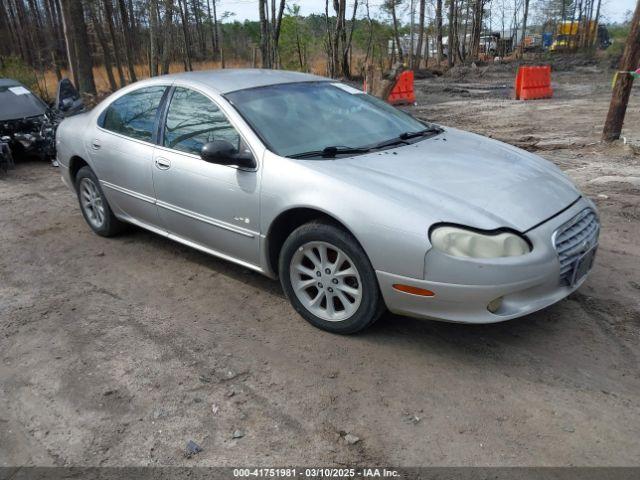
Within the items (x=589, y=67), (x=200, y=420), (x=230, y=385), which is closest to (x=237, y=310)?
(x=230, y=385)

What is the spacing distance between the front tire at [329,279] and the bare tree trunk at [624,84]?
701 centimetres

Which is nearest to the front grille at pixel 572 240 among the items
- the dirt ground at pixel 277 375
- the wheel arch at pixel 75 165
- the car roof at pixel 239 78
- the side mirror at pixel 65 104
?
the dirt ground at pixel 277 375

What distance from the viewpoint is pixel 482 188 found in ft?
10.6

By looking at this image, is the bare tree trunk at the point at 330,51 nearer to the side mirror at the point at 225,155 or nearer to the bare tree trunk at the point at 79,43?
the bare tree trunk at the point at 79,43

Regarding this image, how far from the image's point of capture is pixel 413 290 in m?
3.00

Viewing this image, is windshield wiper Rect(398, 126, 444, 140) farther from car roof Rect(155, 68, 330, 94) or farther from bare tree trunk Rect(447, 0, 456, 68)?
bare tree trunk Rect(447, 0, 456, 68)

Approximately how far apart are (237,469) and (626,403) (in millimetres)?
1959

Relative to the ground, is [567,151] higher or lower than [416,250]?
lower

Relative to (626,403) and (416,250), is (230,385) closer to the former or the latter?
(416,250)

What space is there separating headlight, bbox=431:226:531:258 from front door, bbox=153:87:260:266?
129 cm

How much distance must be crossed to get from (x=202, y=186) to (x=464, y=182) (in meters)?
1.84

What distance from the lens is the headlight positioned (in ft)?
9.43

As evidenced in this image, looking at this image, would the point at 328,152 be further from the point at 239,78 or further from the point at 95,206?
the point at 95,206

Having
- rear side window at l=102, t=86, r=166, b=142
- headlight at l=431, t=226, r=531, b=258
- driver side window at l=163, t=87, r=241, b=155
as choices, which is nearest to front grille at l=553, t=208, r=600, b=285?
headlight at l=431, t=226, r=531, b=258
